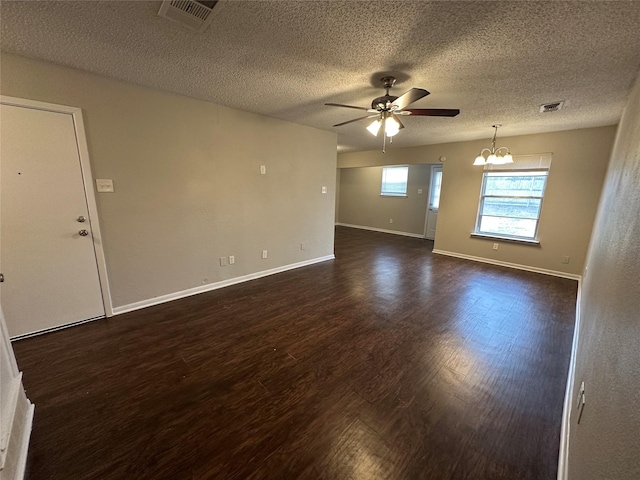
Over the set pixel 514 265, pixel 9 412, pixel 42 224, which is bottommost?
pixel 514 265

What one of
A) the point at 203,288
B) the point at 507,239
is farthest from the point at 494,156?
the point at 203,288

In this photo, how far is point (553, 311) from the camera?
122 inches

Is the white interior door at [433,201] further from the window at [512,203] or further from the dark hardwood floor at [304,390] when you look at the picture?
the dark hardwood floor at [304,390]

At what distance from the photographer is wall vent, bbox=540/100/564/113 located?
2848mm

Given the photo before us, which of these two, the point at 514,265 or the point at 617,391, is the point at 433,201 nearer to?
the point at 514,265

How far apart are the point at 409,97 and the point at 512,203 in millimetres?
3904

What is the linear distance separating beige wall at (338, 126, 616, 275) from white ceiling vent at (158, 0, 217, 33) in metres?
5.03

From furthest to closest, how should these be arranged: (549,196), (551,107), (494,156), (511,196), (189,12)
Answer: (511,196) < (549,196) < (494,156) < (551,107) < (189,12)

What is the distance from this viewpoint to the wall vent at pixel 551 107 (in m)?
2.85

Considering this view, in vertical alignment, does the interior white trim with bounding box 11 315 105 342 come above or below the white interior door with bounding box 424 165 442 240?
below

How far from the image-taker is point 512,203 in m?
4.73

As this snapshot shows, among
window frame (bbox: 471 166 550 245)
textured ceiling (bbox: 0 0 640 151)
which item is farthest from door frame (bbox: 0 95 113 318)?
window frame (bbox: 471 166 550 245)

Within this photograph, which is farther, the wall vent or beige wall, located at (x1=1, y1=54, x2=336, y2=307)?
the wall vent

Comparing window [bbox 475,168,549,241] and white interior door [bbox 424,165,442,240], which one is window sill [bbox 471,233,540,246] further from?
white interior door [bbox 424,165,442,240]
